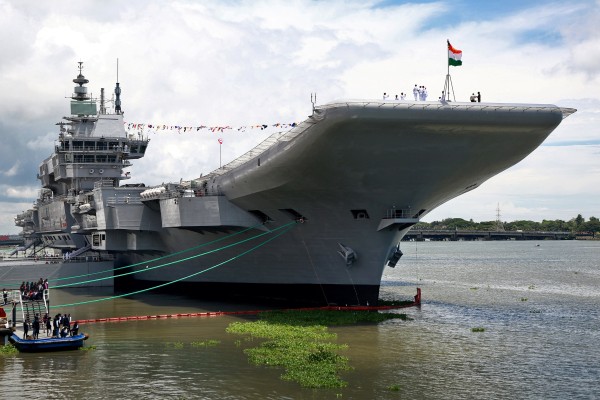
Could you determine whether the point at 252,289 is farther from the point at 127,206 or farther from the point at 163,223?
the point at 127,206

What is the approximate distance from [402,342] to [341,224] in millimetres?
5909

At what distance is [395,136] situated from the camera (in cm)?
2206


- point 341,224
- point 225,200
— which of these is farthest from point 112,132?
point 341,224

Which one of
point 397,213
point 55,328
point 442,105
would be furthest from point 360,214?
point 55,328

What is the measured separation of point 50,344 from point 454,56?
15.8m

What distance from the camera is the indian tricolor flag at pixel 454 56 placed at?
23.7m

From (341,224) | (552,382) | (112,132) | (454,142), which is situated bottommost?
(552,382)

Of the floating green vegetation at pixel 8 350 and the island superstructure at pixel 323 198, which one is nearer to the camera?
the floating green vegetation at pixel 8 350

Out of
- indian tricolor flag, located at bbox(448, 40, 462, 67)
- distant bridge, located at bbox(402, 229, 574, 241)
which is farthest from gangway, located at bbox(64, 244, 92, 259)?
distant bridge, located at bbox(402, 229, 574, 241)

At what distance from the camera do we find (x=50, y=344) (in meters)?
20.3

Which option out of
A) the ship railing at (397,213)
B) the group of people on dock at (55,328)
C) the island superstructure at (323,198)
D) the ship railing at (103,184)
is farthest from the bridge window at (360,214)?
the ship railing at (103,184)

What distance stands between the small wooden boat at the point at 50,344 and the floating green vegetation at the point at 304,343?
5067 mm

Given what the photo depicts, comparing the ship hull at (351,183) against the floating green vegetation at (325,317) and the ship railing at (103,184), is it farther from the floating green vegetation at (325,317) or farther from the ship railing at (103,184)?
the ship railing at (103,184)

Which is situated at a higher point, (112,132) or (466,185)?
(112,132)
